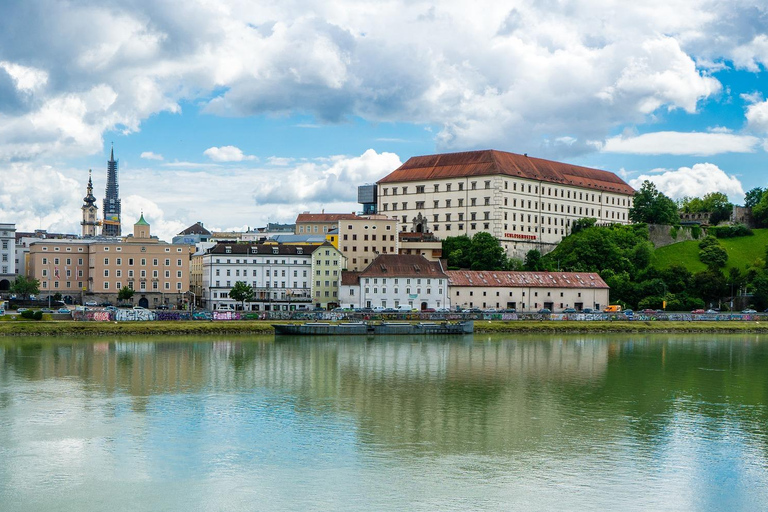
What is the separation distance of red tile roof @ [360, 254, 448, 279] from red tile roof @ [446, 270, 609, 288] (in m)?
1.58

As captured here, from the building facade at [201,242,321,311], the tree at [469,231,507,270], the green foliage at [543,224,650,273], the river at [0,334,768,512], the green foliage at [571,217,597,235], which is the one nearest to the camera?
the river at [0,334,768,512]

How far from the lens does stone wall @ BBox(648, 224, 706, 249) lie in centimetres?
10944

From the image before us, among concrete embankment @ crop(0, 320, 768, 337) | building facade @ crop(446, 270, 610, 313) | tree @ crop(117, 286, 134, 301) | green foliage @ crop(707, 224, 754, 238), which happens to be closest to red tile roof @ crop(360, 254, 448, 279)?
building facade @ crop(446, 270, 610, 313)

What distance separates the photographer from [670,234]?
110 meters

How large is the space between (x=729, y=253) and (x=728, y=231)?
7299mm

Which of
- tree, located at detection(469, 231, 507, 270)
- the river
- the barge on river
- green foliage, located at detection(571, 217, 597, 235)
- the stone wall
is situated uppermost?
green foliage, located at detection(571, 217, 597, 235)

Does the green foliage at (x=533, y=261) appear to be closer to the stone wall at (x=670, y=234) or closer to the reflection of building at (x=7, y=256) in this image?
the stone wall at (x=670, y=234)

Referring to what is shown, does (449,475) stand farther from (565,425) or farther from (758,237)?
(758,237)

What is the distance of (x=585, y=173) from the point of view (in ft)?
401

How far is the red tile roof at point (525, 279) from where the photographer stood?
87750mm

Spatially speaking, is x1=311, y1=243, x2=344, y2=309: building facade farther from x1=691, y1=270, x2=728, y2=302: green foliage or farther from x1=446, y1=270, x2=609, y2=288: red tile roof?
x1=691, y1=270, x2=728, y2=302: green foliage

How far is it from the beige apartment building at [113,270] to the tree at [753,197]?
83029 millimetres

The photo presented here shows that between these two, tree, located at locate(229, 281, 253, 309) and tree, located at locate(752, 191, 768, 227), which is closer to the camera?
tree, located at locate(229, 281, 253, 309)

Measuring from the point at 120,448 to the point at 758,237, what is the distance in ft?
330
